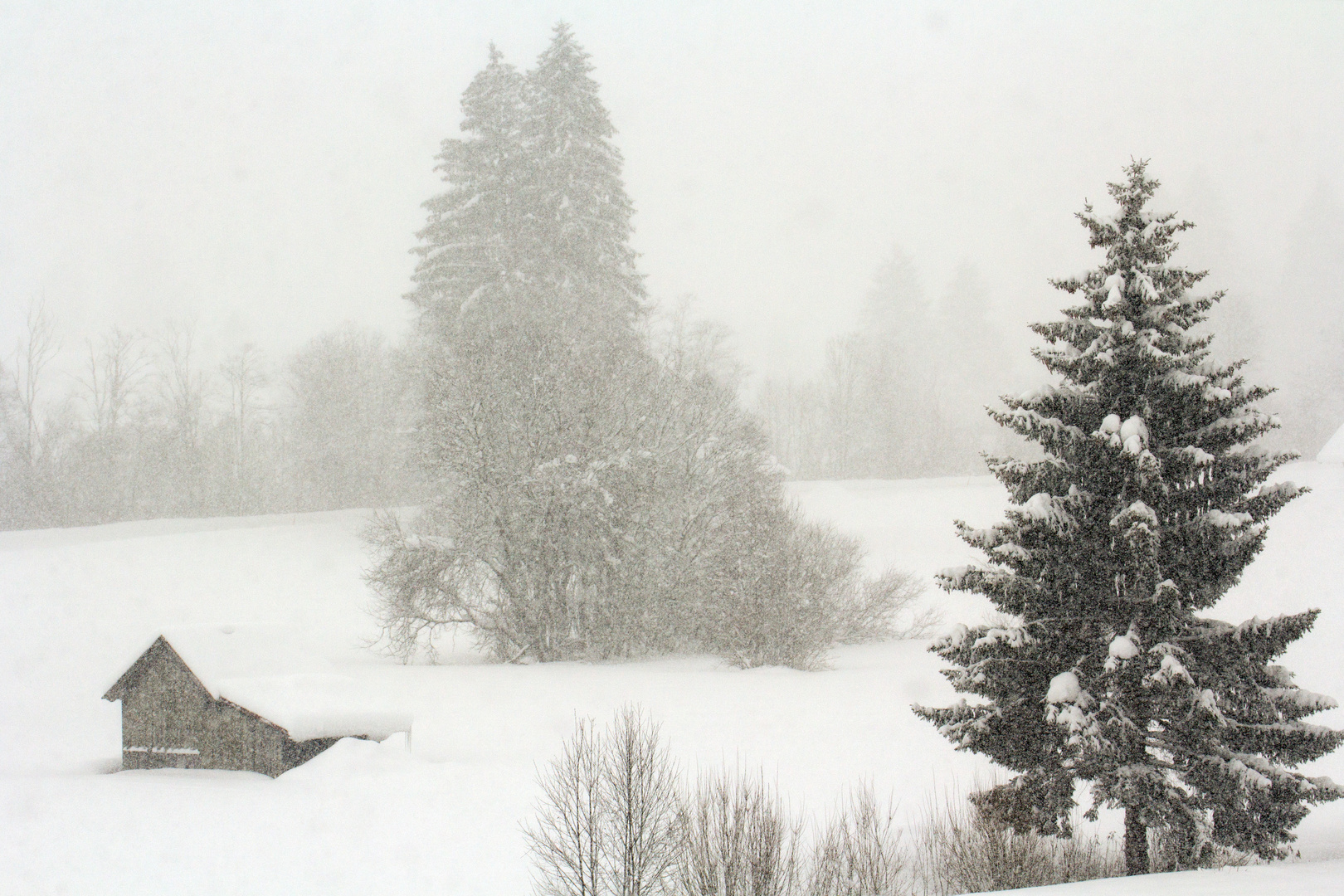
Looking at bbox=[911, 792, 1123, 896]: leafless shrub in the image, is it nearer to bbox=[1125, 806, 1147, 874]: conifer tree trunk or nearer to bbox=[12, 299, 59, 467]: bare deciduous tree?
bbox=[1125, 806, 1147, 874]: conifer tree trunk

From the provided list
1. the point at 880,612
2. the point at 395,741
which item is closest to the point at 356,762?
the point at 395,741

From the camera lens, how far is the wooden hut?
12711mm

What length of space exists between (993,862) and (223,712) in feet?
32.4

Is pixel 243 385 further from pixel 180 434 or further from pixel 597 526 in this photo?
pixel 597 526

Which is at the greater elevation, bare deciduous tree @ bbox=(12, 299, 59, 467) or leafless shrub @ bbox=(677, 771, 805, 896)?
bare deciduous tree @ bbox=(12, 299, 59, 467)

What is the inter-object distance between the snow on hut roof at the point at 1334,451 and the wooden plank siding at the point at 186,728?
90.8 ft

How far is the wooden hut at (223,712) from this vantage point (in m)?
12.7

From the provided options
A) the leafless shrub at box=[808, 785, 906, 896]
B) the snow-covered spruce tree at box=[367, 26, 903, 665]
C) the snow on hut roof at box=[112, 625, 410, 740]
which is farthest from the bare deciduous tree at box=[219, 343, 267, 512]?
the leafless shrub at box=[808, 785, 906, 896]

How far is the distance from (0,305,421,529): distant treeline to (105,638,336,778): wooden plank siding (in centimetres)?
2184

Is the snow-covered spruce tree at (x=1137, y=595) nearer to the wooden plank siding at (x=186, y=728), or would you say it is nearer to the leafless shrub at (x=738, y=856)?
the leafless shrub at (x=738, y=856)

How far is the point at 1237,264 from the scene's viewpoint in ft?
168

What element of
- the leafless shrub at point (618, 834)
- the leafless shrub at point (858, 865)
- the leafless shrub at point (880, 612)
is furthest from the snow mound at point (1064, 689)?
the leafless shrub at point (880, 612)

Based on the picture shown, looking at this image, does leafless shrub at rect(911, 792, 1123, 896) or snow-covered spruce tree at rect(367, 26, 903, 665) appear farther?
snow-covered spruce tree at rect(367, 26, 903, 665)

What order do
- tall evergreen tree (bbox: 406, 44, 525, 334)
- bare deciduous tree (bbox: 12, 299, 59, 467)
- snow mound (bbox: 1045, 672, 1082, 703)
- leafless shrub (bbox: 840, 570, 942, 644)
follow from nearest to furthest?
snow mound (bbox: 1045, 672, 1082, 703)
leafless shrub (bbox: 840, 570, 942, 644)
tall evergreen tree (bbox: 406, 44, 525, 334)
bare deciduous tree (bbox: 12, 299, 59, 467)
